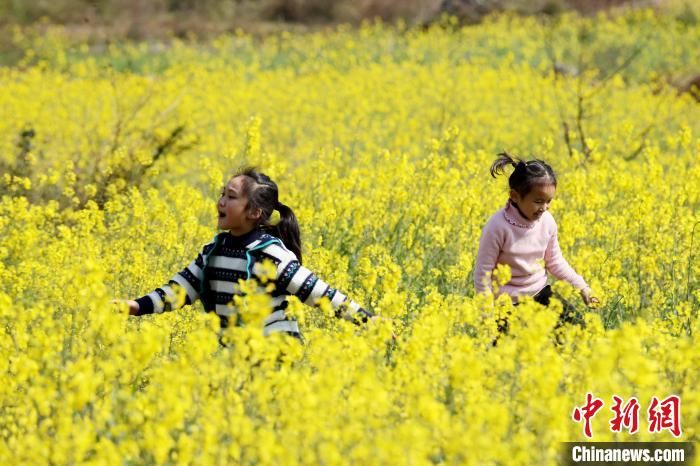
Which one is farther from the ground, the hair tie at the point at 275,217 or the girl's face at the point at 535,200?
the girl's face at the point at 535,200

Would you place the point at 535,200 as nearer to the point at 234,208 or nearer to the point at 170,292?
the point at 234,208

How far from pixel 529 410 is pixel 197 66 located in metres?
14.5

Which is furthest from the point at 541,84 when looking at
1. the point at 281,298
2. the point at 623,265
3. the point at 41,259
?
the point at 281,298

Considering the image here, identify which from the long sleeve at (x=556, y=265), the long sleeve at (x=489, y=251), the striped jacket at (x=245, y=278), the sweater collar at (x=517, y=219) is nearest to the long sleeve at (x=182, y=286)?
the striped jacket at (x=245, y=278)

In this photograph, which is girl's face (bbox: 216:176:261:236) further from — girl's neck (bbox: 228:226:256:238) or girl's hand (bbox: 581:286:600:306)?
girl's hand (bbox: 581:286:600:306)

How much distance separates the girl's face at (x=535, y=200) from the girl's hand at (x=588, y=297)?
0.40 meters

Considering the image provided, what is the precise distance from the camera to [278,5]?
28656mm

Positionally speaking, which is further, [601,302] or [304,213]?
[304,213]

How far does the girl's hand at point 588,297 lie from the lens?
15.4ft

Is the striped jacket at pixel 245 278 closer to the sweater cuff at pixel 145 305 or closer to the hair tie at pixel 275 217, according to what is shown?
the sweater cuff at pixel 145 305

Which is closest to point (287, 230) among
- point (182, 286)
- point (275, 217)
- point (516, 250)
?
point (275, 217)

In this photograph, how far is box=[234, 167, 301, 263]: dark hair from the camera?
4.24 m

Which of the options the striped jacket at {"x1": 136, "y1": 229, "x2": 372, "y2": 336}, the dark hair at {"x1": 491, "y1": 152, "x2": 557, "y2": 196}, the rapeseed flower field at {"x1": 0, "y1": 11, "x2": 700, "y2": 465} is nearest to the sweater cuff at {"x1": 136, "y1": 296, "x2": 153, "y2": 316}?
the striped jacket at {"x1": 136, "y1": 229, "x2": 372, "y2": 336}

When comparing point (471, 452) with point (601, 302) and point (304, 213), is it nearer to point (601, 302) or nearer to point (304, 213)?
point (601, 302)
